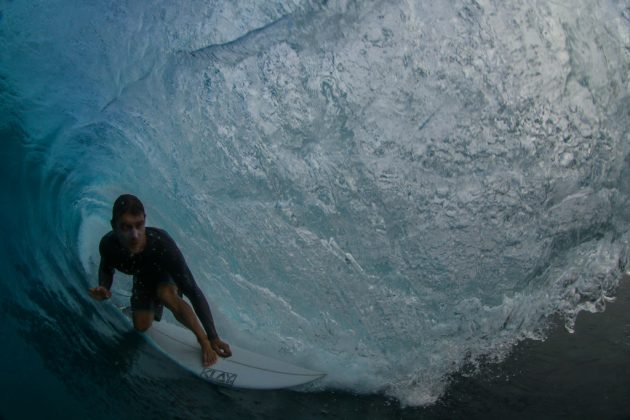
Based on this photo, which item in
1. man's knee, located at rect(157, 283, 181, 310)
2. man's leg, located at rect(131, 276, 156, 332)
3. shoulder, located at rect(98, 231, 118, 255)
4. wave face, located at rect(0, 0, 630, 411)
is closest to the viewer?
shoulder, located at rect(98, 231, 118, 255)

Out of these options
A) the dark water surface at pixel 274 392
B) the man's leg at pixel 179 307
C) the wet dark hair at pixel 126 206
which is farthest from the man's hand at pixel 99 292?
the wet dark hair at pixel 126 206

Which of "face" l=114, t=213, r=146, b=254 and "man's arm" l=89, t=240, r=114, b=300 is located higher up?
"face" l=114, t=213, r=146, b=254

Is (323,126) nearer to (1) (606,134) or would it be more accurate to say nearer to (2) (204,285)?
(2) (204,285)

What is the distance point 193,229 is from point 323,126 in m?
1.75

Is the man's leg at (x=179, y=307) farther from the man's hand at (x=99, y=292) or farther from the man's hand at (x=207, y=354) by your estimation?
the man's hand at (x=99, y=292)

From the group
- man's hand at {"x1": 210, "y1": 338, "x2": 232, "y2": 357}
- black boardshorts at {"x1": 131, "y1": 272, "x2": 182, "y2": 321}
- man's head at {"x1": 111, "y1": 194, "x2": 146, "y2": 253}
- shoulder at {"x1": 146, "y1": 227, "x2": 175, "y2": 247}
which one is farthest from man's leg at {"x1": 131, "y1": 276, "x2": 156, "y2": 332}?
man's hand at {"x1": 210, "y1": 338, "x2": 232, "y2": 357}

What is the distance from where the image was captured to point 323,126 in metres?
4.32

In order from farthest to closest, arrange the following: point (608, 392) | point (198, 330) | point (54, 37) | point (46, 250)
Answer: point (54, 37) → point (46, 250) → point (608, 392) → point (198, 330)

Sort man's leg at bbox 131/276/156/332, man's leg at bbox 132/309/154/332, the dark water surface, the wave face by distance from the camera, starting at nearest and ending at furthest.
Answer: the dark water surface
man's leg at bbox 131/276/156/332
man's leg at bbox 132/309/154/332
the wave face

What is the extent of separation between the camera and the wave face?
4148mm

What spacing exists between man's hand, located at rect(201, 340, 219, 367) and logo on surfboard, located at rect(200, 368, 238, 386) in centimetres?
21

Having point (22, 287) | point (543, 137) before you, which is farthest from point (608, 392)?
point (22, 287)

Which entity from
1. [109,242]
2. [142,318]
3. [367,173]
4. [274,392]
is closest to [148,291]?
[142,318]

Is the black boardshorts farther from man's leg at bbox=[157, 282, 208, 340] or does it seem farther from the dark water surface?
the dark water surface
